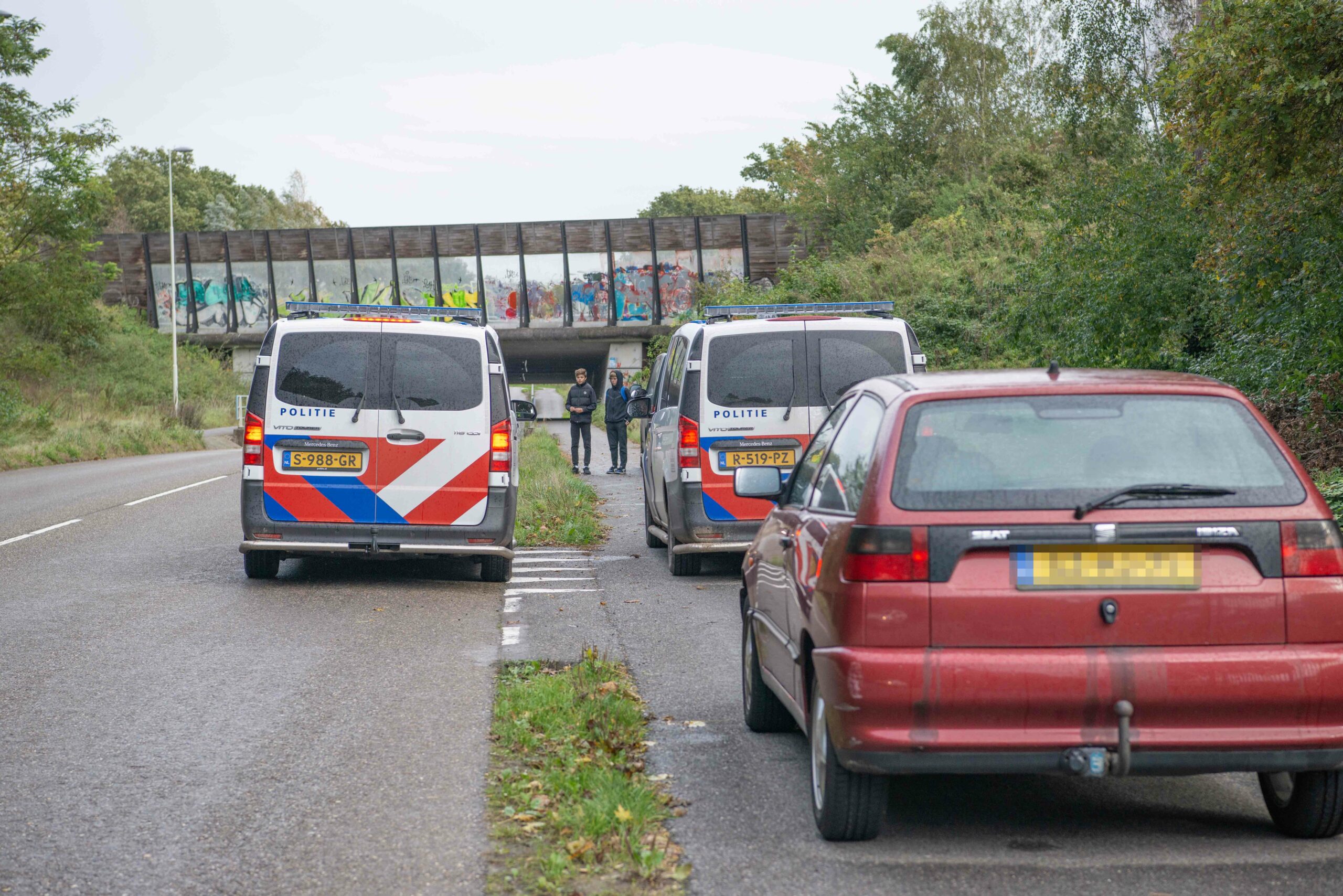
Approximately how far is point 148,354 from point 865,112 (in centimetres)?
3225

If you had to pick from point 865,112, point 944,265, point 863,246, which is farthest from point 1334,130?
point 865,112

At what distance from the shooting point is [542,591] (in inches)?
441

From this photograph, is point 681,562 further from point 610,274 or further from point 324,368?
point 610,274

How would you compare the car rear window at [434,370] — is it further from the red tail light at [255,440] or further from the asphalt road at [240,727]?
the asphalt road at [240,727]

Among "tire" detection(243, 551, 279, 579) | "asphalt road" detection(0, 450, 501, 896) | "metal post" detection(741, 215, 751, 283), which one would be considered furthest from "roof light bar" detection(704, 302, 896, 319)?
"metal post" detection(741, 215, 751, 283)

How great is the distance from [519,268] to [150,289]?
1616 cm

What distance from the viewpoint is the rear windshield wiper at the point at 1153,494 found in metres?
4.34

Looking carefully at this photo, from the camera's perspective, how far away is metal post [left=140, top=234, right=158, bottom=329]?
57969 mm

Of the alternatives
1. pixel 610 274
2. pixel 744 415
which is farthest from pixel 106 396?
pixel 744 415

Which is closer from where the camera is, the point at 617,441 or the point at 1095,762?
Result: the point at 1095,762

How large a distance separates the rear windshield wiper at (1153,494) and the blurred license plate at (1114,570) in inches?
5.0

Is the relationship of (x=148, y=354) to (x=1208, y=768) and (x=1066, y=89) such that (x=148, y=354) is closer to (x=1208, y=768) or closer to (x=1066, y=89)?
(x=1066, y=89)

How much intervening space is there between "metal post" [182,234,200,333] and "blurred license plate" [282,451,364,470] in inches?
1966

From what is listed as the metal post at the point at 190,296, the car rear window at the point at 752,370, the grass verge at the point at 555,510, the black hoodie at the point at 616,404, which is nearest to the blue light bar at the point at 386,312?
the car rear window at the point at 752,370
